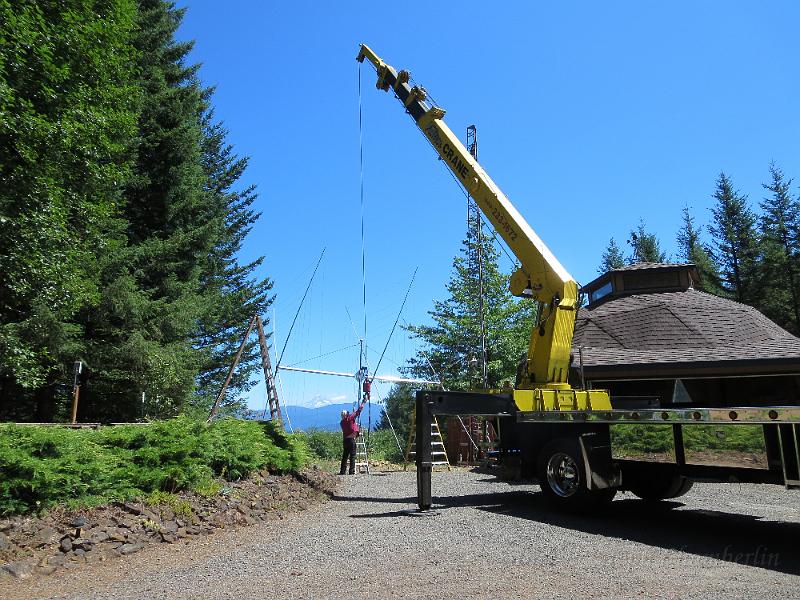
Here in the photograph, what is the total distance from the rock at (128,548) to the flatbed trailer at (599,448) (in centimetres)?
454

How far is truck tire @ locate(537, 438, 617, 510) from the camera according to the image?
8.87 meters

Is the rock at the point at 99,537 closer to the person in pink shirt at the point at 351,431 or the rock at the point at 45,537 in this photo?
the rock at the point at 45,537

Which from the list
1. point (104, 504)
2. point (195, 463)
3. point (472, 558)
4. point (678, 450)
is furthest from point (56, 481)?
point (678, 450)

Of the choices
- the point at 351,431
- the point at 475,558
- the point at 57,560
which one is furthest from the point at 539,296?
the point at 57,560

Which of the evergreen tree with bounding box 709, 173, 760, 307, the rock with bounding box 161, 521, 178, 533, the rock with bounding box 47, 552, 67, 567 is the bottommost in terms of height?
the rock with bounding box 47, 552, 67, 567

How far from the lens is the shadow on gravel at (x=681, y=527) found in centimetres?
656

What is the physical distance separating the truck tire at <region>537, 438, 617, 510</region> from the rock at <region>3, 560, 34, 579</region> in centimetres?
718

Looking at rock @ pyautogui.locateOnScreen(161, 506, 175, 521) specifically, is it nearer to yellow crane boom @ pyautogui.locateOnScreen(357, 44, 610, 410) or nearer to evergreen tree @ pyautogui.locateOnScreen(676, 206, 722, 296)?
yellow crane boom @ pyautogui.locateOnScreen(357, 44, 610, 410)

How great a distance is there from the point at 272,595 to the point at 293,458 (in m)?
6.64

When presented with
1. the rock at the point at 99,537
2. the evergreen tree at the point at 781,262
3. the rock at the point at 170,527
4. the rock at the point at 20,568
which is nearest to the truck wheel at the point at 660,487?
the rock at the point at 170,527

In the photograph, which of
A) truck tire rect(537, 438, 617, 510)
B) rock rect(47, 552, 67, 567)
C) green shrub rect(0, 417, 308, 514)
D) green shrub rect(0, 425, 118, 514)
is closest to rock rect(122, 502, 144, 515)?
green shrub rect(0, 417, 308, 514)

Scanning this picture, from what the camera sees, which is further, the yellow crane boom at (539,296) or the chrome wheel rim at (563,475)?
the yellow crane boom at (539,296)

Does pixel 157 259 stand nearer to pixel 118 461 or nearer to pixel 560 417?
pixel 118 461

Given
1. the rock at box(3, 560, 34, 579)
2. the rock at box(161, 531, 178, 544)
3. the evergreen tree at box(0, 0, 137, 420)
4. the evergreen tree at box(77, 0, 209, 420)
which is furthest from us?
the evergreen tree at box(77, 0, 209, 420)
